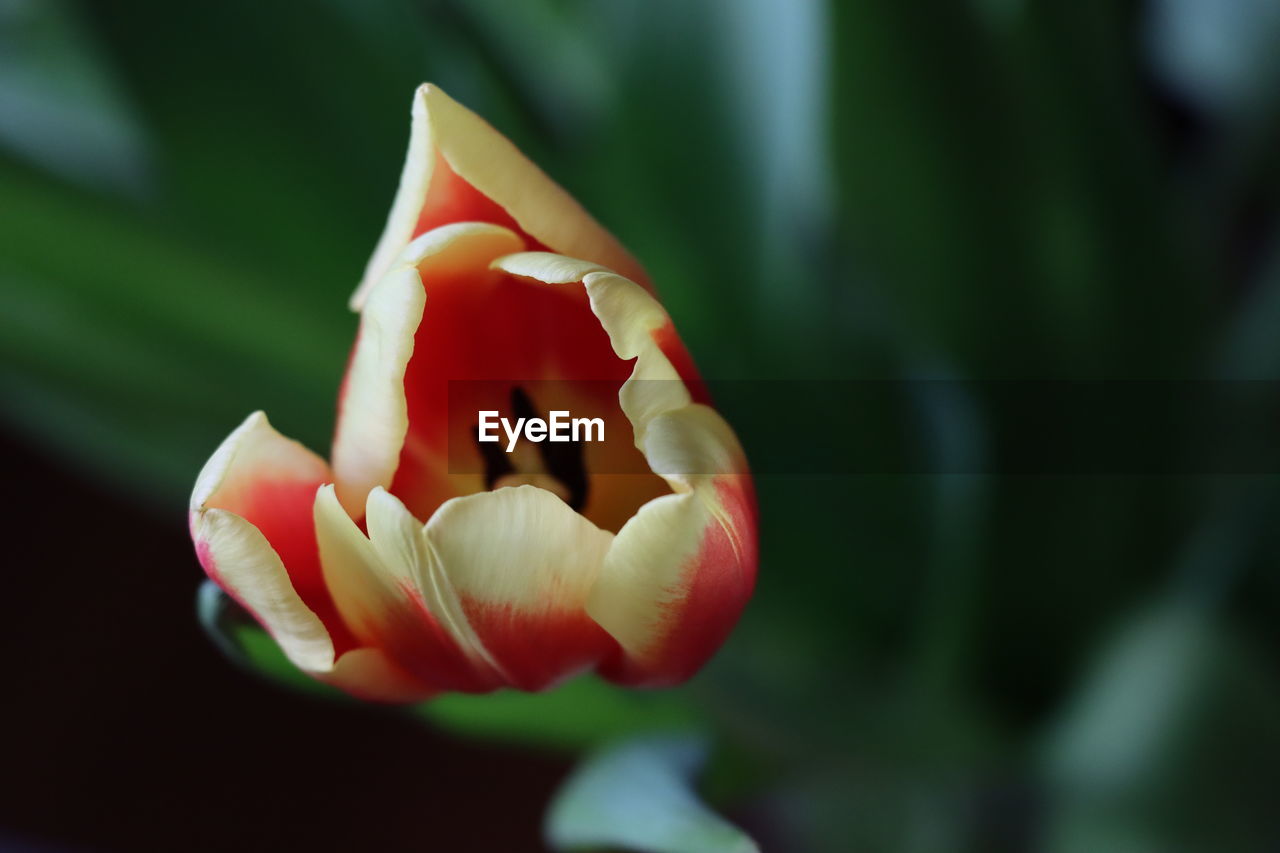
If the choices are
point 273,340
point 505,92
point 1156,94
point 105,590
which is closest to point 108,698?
point 105,590

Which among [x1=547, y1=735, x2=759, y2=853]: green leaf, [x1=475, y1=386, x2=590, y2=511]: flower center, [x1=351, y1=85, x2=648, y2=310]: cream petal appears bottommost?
[x1=547, y1=735, x2=759, y2=853]: green leaf

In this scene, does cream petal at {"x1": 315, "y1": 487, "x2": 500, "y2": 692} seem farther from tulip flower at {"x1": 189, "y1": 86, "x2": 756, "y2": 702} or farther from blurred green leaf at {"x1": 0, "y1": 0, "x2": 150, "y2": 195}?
blurred green leaf at {"x1": 0, "y1": 0, "x2": 150, "y2": 195}

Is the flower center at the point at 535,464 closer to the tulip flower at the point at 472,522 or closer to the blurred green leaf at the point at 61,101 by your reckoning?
the tulip flower at the point at 472,522

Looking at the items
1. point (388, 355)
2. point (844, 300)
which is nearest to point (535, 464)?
point (388, 355)

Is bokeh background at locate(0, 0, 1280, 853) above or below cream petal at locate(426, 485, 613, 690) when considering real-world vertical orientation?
above

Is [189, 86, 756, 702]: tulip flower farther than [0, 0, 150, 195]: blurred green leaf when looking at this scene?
No

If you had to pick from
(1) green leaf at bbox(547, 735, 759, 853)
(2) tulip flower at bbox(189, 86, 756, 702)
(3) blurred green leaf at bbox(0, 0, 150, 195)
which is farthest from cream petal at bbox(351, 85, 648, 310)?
(3) blurred green leaf at bbox(0, 0, 150, 195)

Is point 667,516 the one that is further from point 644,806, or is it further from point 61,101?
point 61,101

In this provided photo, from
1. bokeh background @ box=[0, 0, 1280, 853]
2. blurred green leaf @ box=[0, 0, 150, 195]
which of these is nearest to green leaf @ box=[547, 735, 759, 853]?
bokeh background @ box=[0, 0, 1280, 853]

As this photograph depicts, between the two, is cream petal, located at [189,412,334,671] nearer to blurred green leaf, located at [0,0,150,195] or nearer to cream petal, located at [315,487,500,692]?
cream petal, located at [315,487,500,692]
